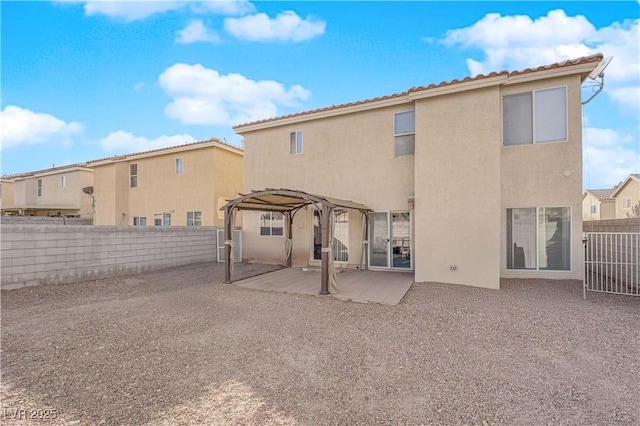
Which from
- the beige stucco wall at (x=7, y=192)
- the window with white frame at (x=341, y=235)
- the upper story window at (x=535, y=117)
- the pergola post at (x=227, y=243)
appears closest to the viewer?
the upper story window at (x=535, y=117)

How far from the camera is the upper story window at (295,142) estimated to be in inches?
498

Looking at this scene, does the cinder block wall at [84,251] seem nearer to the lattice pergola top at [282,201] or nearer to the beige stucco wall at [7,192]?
the lattice pergola top at [282,201]

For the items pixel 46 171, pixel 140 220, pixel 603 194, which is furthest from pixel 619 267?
pixel 46 171

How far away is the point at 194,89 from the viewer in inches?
634

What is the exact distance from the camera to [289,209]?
12406 mm

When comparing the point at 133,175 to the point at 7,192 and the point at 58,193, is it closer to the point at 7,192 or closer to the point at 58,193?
the point at 58,193

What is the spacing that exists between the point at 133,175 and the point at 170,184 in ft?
11.6

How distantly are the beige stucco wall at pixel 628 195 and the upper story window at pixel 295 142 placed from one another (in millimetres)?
27433

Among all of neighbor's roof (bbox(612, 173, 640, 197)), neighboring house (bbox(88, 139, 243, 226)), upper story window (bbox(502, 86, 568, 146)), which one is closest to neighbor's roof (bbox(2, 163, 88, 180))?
neighboring house (bbox(88, 139, 243, 226))

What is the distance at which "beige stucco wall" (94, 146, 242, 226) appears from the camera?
16625mm

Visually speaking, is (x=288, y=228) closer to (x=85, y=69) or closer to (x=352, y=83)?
(x=352, y=83)

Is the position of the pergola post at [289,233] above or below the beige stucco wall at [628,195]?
below

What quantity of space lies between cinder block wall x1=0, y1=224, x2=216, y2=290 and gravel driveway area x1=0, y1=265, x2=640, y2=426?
2.61 ft

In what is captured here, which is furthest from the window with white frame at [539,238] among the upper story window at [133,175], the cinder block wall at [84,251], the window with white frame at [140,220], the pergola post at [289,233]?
the upper story window at [133,175]
